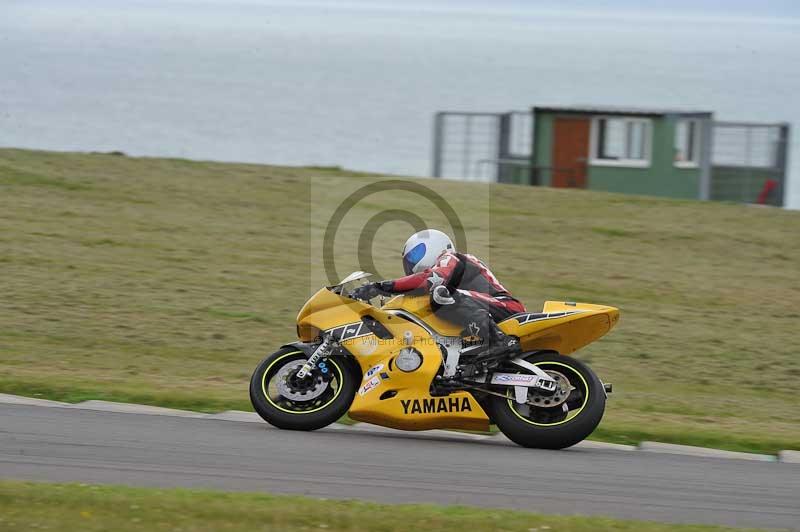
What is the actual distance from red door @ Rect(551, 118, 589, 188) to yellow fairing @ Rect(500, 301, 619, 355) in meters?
21.0

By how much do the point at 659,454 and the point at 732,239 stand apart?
44.7ft

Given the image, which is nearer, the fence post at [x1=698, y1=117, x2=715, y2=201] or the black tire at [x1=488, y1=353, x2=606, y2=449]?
the black tire at [x1=488, y1=353, x2=606, y2=449]

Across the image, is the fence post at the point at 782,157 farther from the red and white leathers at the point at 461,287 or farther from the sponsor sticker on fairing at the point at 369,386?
the sponsor sticker on fairing at the point at 369,386

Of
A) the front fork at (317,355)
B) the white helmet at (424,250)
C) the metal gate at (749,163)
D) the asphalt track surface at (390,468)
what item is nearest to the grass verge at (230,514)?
the asphalt track surface at (390,468)

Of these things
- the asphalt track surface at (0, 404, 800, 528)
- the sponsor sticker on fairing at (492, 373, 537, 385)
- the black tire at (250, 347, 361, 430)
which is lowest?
the asphalt track surface at (0, 404, 800, 528)

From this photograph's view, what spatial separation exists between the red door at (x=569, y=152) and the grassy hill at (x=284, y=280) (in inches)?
184

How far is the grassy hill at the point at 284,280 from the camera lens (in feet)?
39.8

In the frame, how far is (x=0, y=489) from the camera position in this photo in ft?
22.9

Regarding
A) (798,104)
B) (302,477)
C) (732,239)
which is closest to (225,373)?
(302,477)

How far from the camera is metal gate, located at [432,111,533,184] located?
30.8m

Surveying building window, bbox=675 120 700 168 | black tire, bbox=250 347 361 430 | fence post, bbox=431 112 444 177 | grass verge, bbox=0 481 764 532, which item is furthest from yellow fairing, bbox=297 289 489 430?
fence post, bbox=431 112 444 177

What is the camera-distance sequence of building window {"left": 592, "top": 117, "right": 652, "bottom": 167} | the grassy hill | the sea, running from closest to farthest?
the grassy hill < building window {"left": 592, "top": 117, "right": 652, "bottom": 167} < the sea

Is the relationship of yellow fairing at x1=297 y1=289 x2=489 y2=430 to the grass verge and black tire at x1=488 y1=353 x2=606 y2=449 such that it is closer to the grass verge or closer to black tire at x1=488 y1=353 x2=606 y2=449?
black tire at x1=488 y1=353 x2=606 y2=449

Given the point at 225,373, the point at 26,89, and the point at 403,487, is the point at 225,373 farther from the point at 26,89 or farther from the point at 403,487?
the point at 26,89
